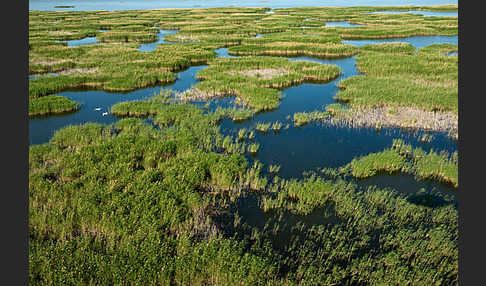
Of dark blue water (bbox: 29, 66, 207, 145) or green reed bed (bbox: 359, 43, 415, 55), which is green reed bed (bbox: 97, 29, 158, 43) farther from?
green reed bed (bbox: 359, 43, 415, 55)

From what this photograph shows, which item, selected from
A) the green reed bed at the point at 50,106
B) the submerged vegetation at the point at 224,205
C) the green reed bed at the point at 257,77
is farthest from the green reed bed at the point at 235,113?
the green reed bed at the point at 50,106

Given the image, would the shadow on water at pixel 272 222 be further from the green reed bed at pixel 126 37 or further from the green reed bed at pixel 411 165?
the green reed bed at pixel 126 37

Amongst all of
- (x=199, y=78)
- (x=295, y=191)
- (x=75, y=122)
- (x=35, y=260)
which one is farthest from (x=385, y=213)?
(x=199, y=78)

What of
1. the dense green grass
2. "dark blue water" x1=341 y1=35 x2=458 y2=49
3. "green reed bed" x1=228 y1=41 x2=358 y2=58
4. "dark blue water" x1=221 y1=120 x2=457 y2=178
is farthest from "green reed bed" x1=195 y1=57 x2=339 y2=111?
"dark blue water" x1=341 y1=35 x2=458 y2=49

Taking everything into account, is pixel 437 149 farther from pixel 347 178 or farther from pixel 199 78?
pixel 199 78

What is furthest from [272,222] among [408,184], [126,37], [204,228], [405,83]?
[126,37]

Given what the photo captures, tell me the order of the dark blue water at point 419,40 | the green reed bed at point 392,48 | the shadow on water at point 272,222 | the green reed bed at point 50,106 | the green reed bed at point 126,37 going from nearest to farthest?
the shadow on water at point 272,222
the green reed bed at point 50,106
the green reed bed at point 392,48
the dark blue water at point 419,40
the green reed bed at point 126,37
